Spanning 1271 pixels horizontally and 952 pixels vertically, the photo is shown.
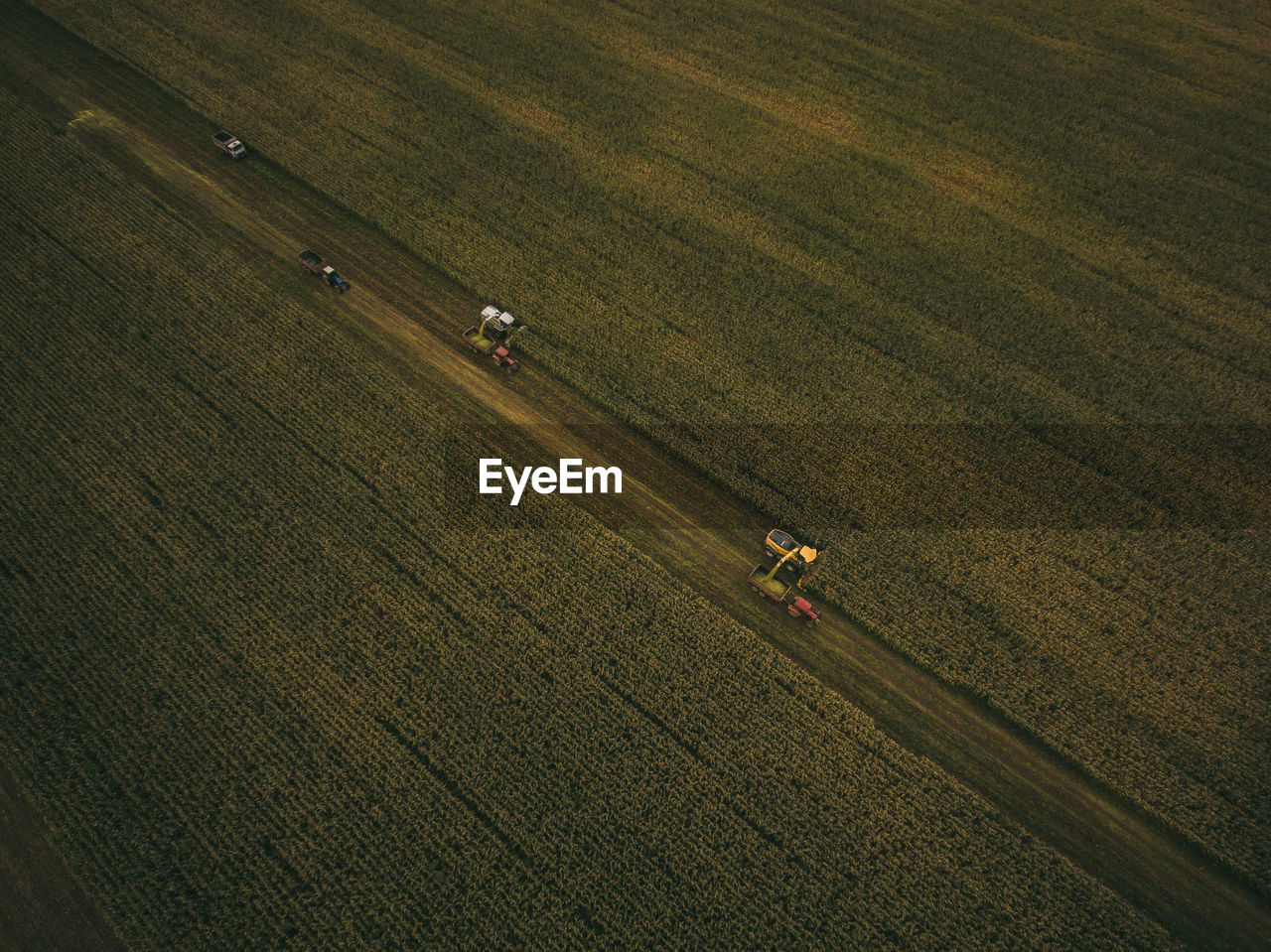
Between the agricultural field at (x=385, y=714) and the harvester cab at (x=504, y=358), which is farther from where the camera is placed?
the harvester cab at (x=504, y=358)

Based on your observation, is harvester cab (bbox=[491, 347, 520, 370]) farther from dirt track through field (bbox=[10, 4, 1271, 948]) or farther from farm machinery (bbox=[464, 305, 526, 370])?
dirt track through field (bbox=[10, 4, 1271, 948])

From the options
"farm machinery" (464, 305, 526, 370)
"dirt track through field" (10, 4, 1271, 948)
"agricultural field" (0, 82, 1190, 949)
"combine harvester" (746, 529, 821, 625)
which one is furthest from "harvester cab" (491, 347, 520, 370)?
"combine harvester" (746, 529, 821, 625)

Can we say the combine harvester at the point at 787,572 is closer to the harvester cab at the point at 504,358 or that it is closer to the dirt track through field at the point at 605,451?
the dirt track through field at the point at 605,451

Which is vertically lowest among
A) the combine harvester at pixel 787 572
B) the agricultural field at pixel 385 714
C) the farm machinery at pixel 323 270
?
the agricultural field at pixel 385 714

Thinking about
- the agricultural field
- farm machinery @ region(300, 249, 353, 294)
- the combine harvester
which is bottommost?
the agricultural field

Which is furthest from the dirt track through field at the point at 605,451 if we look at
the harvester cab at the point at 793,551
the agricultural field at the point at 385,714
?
the harvester cab at the point at 793,551

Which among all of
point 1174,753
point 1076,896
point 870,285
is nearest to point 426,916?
point 1076,896

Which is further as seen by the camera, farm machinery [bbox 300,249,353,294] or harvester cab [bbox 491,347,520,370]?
farm machinery [bbox 300,249,353,294]
